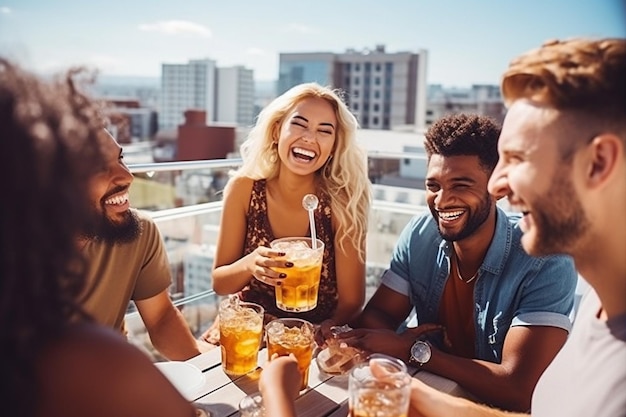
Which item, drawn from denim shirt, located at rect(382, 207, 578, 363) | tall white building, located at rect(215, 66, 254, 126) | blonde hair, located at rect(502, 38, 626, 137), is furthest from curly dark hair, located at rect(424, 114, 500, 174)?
tall white building, located at rect(215, 66, 254, 126)

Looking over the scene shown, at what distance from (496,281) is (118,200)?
4.23 ft

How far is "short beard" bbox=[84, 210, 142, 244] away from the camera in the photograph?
1.82 m

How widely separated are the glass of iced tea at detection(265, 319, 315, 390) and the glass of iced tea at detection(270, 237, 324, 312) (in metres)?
0.29

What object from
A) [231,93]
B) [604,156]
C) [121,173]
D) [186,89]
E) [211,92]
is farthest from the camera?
[186,89]

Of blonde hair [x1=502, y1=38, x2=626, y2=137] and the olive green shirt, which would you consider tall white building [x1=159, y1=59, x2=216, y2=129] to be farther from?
blonde hair [x1=502, y1=38, x2=626, y2=137]

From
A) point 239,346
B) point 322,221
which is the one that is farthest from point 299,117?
point 239,346

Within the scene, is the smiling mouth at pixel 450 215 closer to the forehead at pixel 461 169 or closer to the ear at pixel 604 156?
the forehead at pixel 461 169

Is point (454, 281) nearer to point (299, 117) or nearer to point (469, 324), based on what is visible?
point (469, 324)

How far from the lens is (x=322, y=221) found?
2.49m

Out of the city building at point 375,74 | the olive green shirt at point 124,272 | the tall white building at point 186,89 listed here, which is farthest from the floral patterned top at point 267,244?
the tall white building at point 186,89

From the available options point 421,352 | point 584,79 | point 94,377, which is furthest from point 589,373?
point 94,377

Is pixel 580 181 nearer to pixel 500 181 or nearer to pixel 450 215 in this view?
pixel 500 181

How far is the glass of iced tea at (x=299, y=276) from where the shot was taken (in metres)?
1.78

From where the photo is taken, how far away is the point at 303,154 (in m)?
2.52
